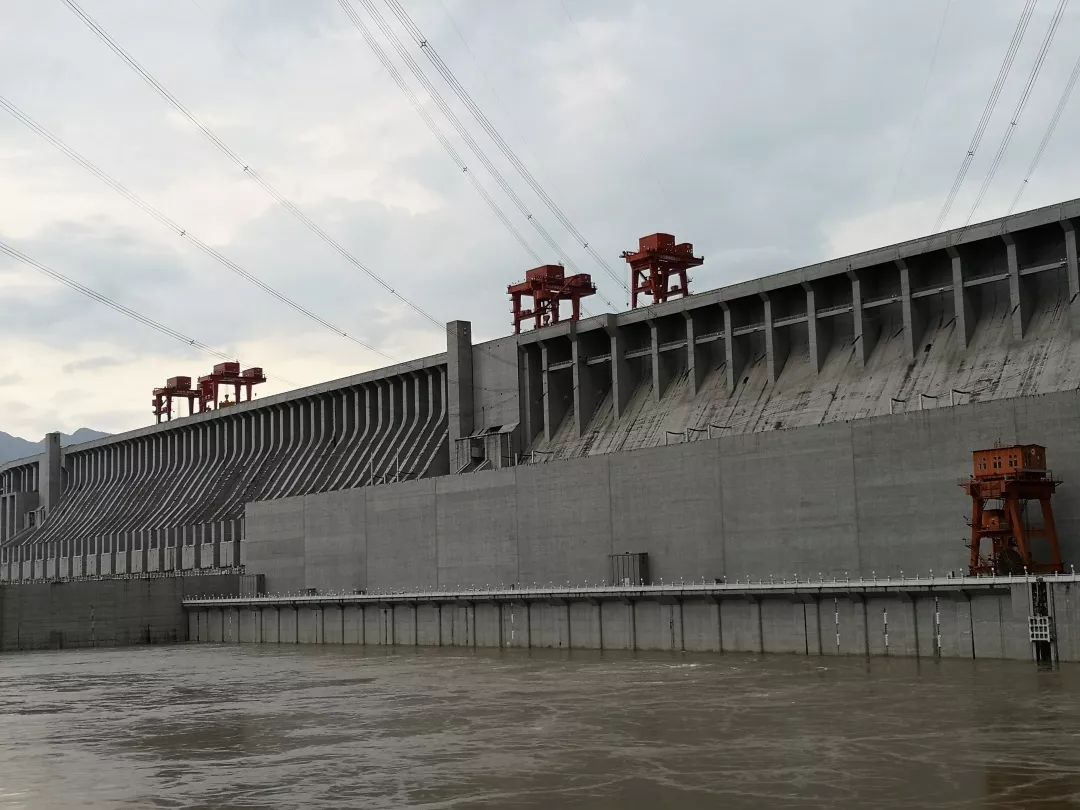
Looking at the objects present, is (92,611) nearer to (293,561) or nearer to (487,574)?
(293,561)

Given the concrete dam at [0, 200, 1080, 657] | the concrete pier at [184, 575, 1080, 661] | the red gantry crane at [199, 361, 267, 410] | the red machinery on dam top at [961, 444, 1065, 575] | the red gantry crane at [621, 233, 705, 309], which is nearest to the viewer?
the concrete pier at [184, 575, 1080, 661]

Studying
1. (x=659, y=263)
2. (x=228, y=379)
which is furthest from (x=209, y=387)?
(x=659, y=263)

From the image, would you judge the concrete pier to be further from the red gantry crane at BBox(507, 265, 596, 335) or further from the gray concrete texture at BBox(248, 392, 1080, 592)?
the red gantry crane at BBox(507, 265, 596, 335)

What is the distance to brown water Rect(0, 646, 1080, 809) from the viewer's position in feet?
67.5

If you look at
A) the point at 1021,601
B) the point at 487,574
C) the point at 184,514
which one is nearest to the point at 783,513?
the point at 1021,601

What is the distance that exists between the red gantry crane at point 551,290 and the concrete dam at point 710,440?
4534 mm

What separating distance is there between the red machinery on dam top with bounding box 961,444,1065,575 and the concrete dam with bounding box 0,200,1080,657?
3.42 feet

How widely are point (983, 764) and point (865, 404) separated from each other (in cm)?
3655

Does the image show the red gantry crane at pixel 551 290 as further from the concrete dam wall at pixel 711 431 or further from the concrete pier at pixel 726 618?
the concrete pier at pixel 726 618

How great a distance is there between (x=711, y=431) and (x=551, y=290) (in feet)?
72.4

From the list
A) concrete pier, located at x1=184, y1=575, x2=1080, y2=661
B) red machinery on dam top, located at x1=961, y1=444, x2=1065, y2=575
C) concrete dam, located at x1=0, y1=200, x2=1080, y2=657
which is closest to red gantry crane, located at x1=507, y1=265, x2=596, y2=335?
concrete dam, located at x1=0, y1=200, x2=1080, y2=657

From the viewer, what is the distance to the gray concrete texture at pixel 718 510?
46.0 m

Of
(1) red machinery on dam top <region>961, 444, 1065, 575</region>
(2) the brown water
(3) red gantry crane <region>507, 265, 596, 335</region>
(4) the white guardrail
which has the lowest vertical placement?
(2) the brown water

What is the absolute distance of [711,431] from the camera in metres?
63.9
